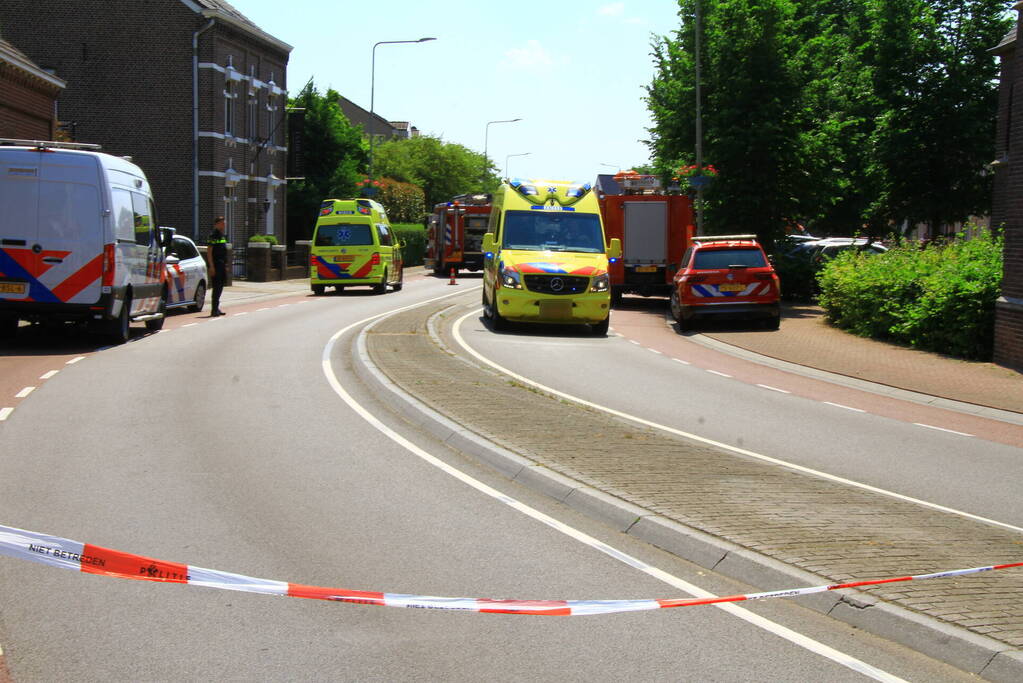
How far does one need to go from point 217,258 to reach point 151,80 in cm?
2283

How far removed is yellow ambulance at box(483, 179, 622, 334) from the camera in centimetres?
2169

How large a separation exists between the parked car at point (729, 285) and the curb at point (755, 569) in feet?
46.6

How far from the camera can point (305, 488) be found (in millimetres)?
8117

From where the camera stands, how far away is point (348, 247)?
3441 cm

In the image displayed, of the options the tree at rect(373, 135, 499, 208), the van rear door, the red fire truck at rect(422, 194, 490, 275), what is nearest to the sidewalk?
the van rear door

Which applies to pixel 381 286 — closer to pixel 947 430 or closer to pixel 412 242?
pixel 947 430

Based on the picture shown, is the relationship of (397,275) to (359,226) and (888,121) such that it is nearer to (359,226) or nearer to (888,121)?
(359,226)

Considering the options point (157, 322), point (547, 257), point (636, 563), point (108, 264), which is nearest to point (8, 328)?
point (108, 264)

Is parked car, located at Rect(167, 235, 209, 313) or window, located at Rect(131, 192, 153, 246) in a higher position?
window, located at Rect(131, 192, 153, 246)

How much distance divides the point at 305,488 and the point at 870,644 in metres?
4.31

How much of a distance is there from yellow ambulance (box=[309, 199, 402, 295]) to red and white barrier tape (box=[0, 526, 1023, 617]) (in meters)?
28.4

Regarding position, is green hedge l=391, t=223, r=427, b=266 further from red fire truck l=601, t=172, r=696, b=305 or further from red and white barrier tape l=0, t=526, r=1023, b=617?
red and white barrier tape l=0, t=526, r=1023, b=617

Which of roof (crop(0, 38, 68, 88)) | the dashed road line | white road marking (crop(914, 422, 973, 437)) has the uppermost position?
roof (crop(0, 38, 68, 88))

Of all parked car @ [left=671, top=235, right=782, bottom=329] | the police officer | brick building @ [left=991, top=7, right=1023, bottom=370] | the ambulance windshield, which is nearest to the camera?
brick building @ [left=991, top=7, right=1023, bottom=370]
